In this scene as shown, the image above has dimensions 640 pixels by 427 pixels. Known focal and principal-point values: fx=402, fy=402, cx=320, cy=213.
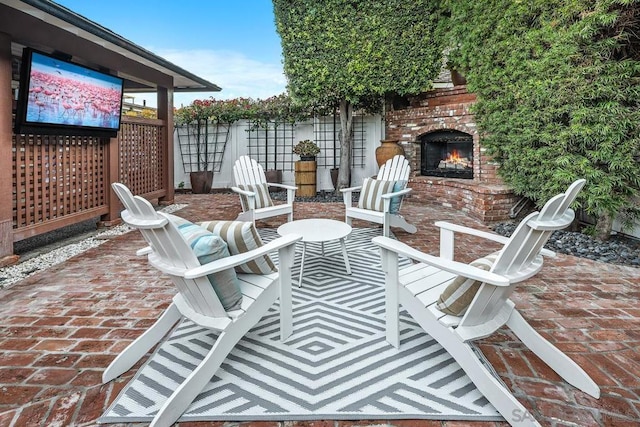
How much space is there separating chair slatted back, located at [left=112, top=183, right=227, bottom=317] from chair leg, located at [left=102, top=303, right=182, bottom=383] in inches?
13.7

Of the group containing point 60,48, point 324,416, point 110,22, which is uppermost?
point 110,22

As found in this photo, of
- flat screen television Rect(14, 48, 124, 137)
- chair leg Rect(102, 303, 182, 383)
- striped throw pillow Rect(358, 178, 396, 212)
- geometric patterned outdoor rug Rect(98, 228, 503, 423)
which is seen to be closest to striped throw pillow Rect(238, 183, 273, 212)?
striped throw pillow Rect(358, 178, 396, 212)

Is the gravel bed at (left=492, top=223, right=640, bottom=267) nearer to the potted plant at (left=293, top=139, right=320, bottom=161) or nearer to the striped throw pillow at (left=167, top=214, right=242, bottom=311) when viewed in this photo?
the striped throw pillow at (left=167, top=214, right=242, bottom=311)

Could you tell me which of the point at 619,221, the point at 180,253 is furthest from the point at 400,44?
the point at 180,253

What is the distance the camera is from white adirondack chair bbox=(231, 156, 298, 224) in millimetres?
4609

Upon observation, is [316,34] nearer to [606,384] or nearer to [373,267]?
[373,267]

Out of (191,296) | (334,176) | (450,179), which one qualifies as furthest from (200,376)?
(334,176)

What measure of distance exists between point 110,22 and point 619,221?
1256cm

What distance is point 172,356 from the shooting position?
2.01 meters

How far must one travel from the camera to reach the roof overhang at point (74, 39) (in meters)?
3.43

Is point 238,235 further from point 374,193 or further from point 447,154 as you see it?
point 447,154

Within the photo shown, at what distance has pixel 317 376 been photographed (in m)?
1.83

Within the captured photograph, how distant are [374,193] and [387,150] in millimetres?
3465

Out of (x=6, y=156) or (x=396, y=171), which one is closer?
(x=6, y=156)
